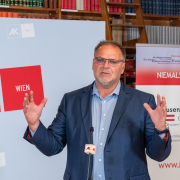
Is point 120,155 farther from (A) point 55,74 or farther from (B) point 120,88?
(A) point 55,74

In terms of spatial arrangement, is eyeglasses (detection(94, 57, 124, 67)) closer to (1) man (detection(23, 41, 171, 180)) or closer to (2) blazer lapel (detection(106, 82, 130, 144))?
(1) man (detection(23, 41, 171, 180))

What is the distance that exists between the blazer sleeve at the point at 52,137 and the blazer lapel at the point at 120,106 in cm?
33

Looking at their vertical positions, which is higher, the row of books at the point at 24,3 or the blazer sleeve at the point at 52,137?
the row of books at the point at 24,3

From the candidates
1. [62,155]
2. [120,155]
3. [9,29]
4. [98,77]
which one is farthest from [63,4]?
[120,155]

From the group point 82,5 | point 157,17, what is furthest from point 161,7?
point 82,5

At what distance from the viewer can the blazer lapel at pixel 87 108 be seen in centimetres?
167

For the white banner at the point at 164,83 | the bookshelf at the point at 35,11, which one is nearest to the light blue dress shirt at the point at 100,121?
the white banner at the point at 164,83

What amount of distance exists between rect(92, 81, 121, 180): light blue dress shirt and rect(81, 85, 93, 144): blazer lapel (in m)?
0.03

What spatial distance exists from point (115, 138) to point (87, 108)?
266 mm

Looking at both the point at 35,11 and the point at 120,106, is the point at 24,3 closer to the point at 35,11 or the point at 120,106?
the point at 35,11

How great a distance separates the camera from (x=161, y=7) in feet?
16.2

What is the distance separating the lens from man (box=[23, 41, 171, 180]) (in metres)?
1.57

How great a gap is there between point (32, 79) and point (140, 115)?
120 cm

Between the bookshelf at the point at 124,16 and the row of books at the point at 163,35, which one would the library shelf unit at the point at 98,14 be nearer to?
the bookshelf at the point at 124,16
